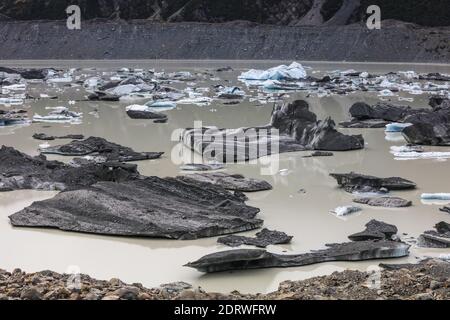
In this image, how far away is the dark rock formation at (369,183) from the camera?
9.59 meters

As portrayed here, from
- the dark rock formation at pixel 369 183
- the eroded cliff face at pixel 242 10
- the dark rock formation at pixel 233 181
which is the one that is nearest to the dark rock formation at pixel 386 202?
the dark rock formation at pixel 369 183

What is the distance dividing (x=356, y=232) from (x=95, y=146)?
21.1ft

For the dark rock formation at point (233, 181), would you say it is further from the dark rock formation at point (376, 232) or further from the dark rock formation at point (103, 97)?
the dark rock formation at point (103, 97)

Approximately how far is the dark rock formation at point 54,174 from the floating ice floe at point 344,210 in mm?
2791

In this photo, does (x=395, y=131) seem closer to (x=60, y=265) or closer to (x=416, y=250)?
(x=416, y=250)

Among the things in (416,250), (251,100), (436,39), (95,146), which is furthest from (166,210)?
(436,39)

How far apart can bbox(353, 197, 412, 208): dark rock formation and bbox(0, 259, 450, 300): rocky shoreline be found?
106 inches

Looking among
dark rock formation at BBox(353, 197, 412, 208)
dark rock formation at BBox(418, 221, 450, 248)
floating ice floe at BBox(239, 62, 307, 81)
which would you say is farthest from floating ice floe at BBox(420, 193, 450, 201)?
floating ice floe at BBox(239, 62, 307, 81)

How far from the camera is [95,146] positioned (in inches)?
499

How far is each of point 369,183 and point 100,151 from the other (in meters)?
5.08

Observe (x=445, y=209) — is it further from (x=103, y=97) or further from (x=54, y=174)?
(x=103, y=97)

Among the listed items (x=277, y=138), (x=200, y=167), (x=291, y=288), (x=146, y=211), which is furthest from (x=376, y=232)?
(x=277, y=138)
